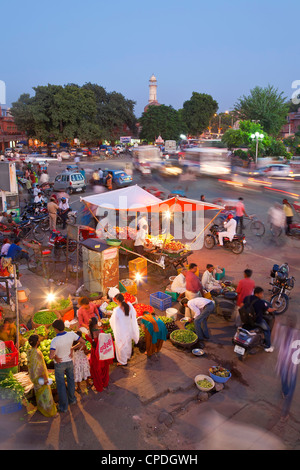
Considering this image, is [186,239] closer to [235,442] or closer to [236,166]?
[235,442]

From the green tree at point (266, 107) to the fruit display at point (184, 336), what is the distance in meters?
45.0

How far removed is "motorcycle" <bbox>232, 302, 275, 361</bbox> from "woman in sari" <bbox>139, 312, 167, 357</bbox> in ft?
4.89

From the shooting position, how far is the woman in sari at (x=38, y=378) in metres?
5.50

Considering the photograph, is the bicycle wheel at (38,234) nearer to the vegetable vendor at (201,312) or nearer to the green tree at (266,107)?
the vegetable vendor at (201,312)

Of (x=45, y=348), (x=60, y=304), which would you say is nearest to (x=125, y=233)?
(x=60, y=304)

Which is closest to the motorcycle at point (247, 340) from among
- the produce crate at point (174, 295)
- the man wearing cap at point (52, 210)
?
the produce crate at point (174, 295)

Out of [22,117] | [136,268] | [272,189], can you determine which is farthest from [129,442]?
[22,117]

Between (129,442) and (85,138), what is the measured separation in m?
53.2

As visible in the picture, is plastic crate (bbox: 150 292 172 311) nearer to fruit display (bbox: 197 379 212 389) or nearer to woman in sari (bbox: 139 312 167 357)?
woman in sari (bbox: 139 312 167 357)

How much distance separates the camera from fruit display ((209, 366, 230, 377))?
6412 mm

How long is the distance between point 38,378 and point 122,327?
1.84 meters

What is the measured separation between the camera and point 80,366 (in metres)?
6.22

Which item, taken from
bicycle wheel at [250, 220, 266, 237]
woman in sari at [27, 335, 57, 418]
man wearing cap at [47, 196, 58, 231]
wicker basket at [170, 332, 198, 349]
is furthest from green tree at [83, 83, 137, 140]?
woman in sari at [27, 335, 57, 418]

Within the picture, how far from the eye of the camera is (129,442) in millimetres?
5090
